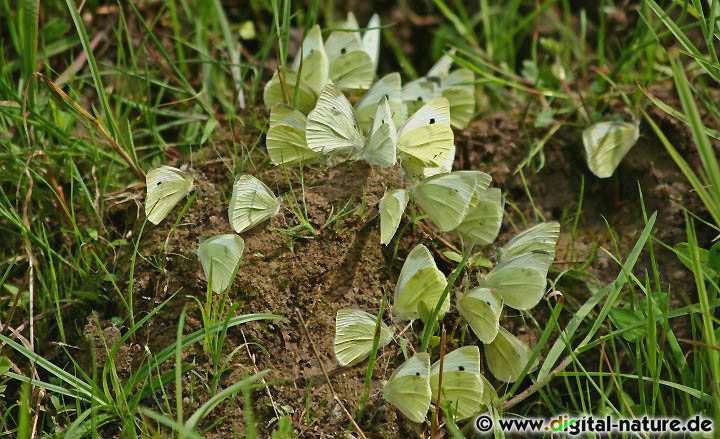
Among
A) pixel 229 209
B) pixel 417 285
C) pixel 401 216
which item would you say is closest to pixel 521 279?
pixel 417 285

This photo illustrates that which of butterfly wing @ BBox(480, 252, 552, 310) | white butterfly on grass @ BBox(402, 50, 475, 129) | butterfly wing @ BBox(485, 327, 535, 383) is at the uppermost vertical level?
white butterfly on grass @ BBox(402, 50, 475, 129)

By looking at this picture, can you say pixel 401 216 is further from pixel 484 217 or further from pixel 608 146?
pixel 608 146

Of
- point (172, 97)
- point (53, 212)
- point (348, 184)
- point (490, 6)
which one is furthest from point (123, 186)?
point (490, 6)

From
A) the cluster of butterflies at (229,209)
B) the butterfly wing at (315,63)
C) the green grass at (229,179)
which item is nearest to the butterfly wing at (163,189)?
the cluster of butterflies at (229,209)

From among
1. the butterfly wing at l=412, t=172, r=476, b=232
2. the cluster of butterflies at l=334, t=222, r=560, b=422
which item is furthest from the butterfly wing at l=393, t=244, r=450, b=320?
the butterfly wing at l=412, t=172, r=476, b=232

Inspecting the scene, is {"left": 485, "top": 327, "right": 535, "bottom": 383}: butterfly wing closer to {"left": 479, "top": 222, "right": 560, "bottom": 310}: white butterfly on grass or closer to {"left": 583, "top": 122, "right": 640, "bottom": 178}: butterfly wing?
{"left": 479, "top": 222, "right": 560, "bottom": 310}: white butterfly on grass

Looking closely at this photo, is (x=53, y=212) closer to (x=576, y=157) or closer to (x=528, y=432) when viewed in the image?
(x=528, y=432)

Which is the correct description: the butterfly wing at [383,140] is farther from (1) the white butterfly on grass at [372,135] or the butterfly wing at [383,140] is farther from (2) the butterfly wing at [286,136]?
(2) the butterfly wing at [286,136]
